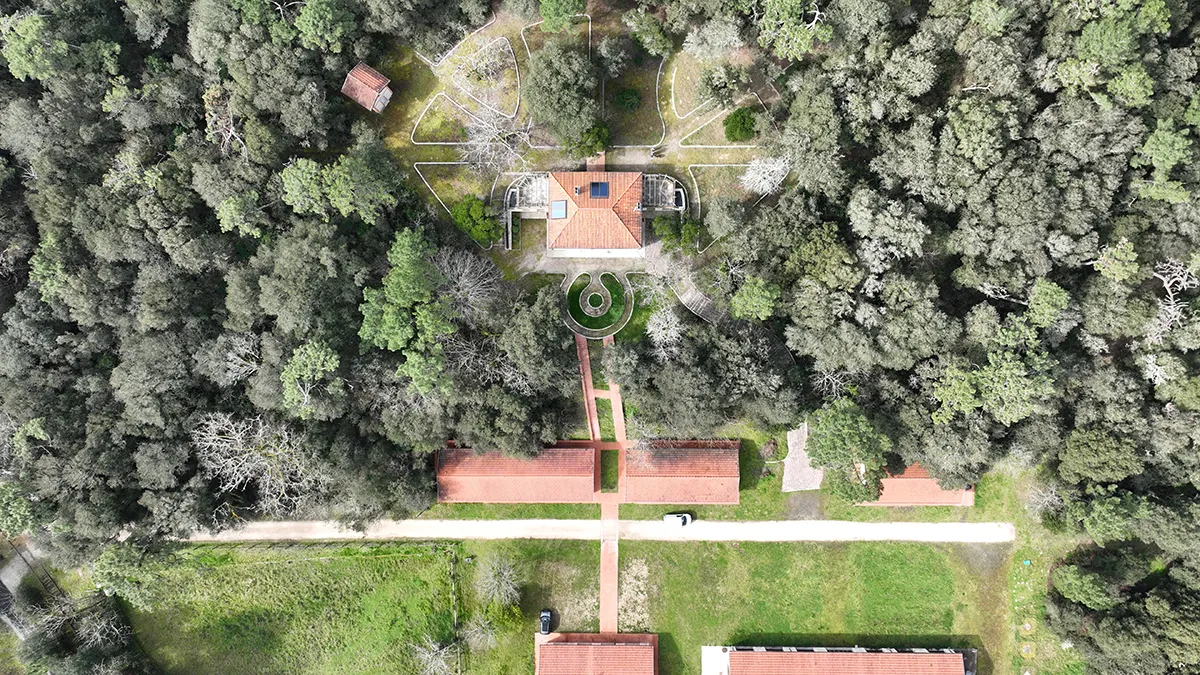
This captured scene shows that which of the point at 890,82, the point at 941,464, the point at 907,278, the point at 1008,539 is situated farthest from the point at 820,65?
the point at 1008,539

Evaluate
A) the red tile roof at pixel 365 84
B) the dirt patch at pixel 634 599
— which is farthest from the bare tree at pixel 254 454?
the red tile roof at pixel 365 84

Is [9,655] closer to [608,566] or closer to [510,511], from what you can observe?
[510,511]

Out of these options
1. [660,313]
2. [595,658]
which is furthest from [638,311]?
[595,658]

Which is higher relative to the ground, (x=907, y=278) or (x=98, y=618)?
(x=907, y=278)

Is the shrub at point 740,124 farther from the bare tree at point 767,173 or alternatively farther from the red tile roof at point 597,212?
the red tile roof at point 597,212

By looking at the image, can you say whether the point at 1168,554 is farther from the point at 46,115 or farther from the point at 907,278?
the point at 46,115
